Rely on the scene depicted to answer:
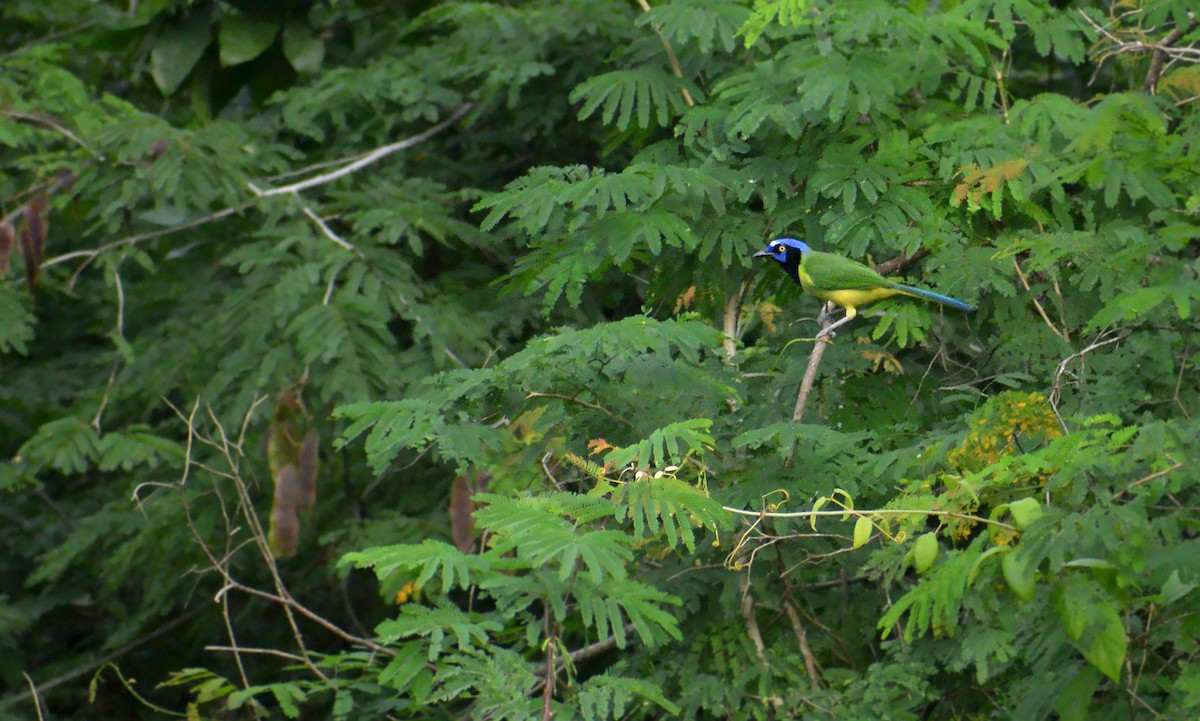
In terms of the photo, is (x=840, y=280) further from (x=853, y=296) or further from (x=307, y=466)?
(x=307, y=466)

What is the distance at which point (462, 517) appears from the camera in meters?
4.80

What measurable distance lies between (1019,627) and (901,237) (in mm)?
1185

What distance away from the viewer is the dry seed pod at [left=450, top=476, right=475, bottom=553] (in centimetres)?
475

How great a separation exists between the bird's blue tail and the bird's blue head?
30cm

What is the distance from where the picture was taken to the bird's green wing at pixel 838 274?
3.90 m

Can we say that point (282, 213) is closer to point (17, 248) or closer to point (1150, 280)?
point (17, 248)

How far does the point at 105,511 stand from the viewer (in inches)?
259

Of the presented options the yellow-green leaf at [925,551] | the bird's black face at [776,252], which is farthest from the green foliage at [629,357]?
the bird's black face at [776,252]

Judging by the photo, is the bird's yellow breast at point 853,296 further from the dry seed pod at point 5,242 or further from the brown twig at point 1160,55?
the dry seed pod at point 5,242

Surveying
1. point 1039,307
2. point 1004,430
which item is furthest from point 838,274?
point 1004,430

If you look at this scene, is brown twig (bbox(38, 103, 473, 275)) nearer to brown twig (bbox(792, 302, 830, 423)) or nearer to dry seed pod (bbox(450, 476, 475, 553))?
dry seed pod (bbox(450, 476, 475, 553))

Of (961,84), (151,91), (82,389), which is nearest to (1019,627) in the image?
(961,84)

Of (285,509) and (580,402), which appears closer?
(580,402)

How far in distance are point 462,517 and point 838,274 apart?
166cm
